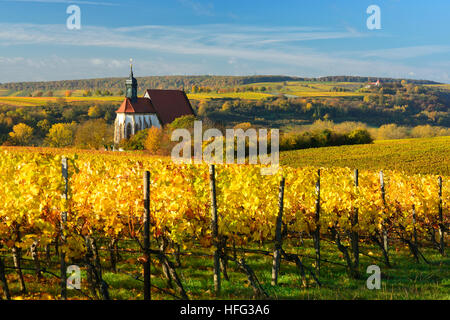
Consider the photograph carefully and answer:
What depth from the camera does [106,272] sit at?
10234 millimetres

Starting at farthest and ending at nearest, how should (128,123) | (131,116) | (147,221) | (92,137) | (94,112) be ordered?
(94,112)
(128,123)
(131,116)
(92,137)
(147,221)

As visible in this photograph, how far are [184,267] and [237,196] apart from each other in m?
2.62

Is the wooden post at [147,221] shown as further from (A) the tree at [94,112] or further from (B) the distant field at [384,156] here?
(A) the tree at [94,112]

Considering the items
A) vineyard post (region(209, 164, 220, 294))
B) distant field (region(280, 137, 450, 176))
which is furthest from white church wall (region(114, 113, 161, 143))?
vineyard post (region(209, 164, 220, 294))

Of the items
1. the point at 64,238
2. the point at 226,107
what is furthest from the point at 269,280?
the point at 226,107

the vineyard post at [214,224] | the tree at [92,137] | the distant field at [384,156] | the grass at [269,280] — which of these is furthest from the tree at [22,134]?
the vineyard post at [214,224]

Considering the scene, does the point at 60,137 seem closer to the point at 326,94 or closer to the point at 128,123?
the point at 128,123

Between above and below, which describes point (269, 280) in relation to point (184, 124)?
below

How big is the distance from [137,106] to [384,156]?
56.3m

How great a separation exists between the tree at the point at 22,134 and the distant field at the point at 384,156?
56.2 metres

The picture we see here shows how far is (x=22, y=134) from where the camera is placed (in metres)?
86.9
